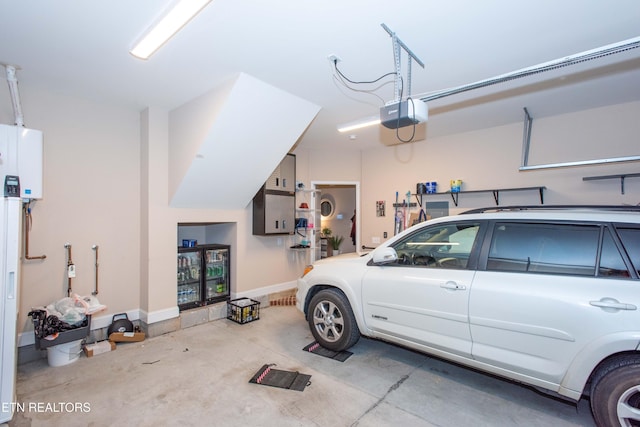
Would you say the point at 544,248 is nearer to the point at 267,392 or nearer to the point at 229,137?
the point at 267,392

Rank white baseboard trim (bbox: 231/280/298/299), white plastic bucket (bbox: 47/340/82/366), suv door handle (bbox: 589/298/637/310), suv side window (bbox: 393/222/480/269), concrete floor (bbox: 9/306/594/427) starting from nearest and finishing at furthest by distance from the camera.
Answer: suv door handle (bbox: 589/298/637/310)
concrete floor (bbox: 9/306/594/427)
suv side window (bbox: 393/222/480/269)
white plastic bucket (bbox: 47/340/82/366)
white baseboard trim (bbox: 231/280/298/299)

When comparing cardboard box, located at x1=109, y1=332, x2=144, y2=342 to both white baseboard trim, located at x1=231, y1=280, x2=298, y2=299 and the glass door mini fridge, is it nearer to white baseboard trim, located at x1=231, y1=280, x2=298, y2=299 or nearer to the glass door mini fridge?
the glass door mini fridge

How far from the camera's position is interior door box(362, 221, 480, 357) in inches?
97.7

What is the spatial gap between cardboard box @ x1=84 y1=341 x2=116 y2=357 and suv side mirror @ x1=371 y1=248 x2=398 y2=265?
3.29m

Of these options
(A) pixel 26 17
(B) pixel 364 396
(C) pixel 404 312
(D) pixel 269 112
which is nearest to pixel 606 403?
(C) pixel 404 312

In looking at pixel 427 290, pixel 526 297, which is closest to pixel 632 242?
pixel 526 297

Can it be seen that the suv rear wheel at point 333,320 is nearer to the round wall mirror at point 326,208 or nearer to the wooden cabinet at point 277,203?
the wooden cabinet at point 277,203

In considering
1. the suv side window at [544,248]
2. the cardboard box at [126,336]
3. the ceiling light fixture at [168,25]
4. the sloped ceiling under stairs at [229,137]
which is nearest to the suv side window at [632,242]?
the suv side window at [544,248]

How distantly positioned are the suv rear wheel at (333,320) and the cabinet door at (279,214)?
1.89 m

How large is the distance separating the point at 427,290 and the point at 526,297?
2.37ft

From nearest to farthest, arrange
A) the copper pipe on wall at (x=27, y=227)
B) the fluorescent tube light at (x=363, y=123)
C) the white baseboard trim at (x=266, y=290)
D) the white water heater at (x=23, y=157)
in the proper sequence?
1. the white water heater at (x=23, y=157)
2. the copper pipe on wall at (x=27, y=227)
3. the fluorescent tube light at (x=363, y=123)
4. the white baseboard trim at (x=266, y=290)

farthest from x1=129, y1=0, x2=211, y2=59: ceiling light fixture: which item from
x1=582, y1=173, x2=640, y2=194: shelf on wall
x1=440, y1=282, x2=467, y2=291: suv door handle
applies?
x1=582, y1=173, x2=640, y2=194: shelf on wall

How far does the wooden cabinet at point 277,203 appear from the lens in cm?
504

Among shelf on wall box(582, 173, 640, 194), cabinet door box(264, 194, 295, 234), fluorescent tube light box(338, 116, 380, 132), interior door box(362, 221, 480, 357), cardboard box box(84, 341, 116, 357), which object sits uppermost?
fluorescent tube light box(338, 116, 380, 132)
